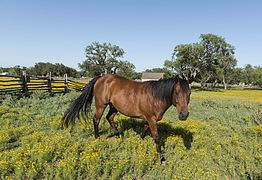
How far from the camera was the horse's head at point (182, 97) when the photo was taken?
12.8 ft

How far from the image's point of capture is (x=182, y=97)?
13.1 ft

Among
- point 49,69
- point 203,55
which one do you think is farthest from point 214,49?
point 49,69

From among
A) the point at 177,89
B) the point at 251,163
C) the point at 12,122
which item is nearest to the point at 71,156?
the point at 177,89

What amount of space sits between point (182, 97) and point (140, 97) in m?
1.26

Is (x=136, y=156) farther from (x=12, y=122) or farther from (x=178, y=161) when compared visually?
(x=12, y=122)

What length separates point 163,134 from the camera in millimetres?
6320

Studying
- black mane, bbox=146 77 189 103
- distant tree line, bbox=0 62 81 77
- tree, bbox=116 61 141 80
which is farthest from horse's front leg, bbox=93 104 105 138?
distant tree line, bbox=0 62 81 77

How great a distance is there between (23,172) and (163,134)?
4.29m

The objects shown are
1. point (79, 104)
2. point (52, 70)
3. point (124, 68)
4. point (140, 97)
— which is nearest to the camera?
point (140, 97)

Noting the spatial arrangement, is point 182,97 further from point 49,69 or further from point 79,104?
point 49,69

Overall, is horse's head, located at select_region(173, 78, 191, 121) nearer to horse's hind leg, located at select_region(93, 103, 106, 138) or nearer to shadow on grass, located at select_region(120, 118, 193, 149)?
shadow on grass, located at select_region(120, 118, 193, 149)

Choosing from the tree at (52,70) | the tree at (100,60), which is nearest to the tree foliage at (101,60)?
the tree at (100,60)

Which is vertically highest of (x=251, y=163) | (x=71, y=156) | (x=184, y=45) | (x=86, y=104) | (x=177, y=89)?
(x=184, y=45)

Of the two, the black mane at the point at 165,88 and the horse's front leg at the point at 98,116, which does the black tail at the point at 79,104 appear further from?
the black mane at the point at 165,88
